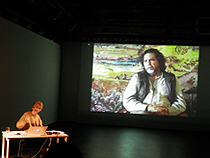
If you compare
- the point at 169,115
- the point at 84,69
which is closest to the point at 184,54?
the point at 169,115

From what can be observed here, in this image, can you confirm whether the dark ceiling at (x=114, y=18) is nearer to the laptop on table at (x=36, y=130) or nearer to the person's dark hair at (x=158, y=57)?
the person's dark hair at (x=158, y=57)

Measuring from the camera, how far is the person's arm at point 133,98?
10977 millimetres

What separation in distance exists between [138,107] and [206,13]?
449cm

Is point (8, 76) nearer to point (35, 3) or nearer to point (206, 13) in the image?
point (35, 3)

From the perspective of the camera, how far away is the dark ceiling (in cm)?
762

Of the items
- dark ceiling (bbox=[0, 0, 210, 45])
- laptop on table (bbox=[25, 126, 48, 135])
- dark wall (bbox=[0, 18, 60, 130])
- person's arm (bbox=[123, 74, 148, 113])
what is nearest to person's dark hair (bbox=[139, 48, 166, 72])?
dark ceiling (bbox=[0, 0, 210, 45])

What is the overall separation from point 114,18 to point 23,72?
4.07 m

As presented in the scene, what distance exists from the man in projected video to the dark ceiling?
911 millimetres

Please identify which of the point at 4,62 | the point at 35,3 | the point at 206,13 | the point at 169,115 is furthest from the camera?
the point at 169,115

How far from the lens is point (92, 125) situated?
11.0m

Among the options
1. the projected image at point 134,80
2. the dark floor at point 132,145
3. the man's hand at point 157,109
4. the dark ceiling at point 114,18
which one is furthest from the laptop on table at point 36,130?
the man's hand at point 157,109

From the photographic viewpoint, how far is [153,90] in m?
10.9

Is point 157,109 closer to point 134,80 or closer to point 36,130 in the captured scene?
point 134,80

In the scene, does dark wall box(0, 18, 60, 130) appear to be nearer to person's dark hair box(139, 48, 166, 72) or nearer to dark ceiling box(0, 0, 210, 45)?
dark ceiling box(0, 0, 210, 45)
